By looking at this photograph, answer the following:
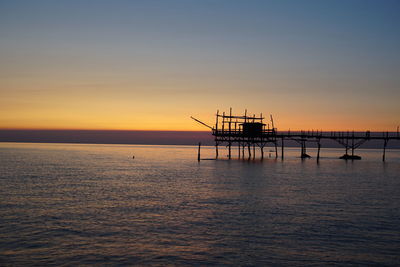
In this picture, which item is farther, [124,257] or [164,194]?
[164,194]

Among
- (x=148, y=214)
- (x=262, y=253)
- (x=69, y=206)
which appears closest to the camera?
(x=262, y=253)

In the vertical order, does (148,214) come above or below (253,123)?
below

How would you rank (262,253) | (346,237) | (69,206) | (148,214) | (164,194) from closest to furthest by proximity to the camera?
(262,253) → (346,237) → (148,214) → (69,206) → (164,194)

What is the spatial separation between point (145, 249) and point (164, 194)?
51.7 ft

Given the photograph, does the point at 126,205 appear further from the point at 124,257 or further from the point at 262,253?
the point at 262,253

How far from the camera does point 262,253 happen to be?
1505cm

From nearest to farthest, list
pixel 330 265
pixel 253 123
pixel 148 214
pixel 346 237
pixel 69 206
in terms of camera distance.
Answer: pixel 330 265, pixel 346 237, pixel 148 214, pixel 69 206, pixel 253 123

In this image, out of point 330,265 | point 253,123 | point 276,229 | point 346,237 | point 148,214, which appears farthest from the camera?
point 253,123

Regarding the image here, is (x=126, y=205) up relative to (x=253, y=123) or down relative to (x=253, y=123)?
down

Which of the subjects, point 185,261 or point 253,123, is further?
point 253,123

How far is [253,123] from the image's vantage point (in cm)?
7331

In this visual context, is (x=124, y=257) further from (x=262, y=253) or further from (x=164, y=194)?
(x=164, y=194)

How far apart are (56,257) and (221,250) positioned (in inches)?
248

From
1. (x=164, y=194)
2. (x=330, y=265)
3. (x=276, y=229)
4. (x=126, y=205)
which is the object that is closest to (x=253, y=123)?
(x=164, y=194)
